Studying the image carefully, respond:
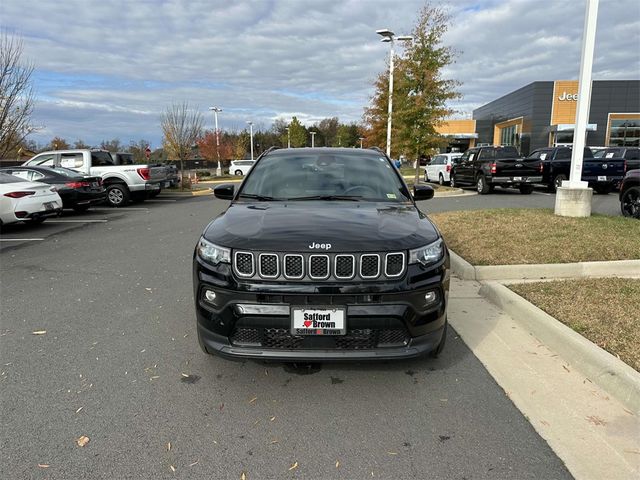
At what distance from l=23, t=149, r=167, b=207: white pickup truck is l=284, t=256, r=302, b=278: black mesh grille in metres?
14.7

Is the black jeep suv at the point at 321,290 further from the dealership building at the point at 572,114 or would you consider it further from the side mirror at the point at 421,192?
the dealership building at the point at 572,114

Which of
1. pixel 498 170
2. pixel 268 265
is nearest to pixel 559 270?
pixel 268 265

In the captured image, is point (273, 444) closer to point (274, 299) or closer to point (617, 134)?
point (274, 299)

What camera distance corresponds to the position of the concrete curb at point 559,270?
559 cm

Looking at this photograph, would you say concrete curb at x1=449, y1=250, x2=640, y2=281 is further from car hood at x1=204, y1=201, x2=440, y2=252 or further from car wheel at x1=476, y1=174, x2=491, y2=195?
car wheel at x1=476, y1=174, x2=491, y2=195

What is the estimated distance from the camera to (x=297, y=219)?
332 cm

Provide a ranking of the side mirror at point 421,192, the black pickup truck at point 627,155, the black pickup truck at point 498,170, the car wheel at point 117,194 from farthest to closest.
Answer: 1. the black pickup truck at point 627,155
2. the black pickup truck at point 498,170
3. the car wheel at point 117,194
4. the side mirror at point 421,192

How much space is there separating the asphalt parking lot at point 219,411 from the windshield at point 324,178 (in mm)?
1440

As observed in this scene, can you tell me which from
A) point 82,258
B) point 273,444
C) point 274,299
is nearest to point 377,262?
point 274,299

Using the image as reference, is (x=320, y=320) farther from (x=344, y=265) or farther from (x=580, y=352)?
(x=580, y=352)

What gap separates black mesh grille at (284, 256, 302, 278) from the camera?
2.85m

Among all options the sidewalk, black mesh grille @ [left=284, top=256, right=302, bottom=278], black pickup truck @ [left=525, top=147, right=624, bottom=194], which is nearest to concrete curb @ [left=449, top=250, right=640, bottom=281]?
the sidewalk

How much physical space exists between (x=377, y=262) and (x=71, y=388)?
7.64 feet

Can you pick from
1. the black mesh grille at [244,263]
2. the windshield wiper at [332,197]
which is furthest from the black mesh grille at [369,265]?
the windshield wiper at [332,197]
